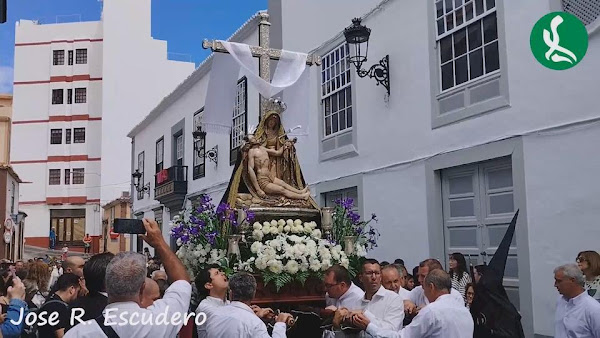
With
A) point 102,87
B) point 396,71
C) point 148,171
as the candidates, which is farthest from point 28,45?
point 396,71

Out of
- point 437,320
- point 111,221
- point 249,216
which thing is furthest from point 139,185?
point 437,320

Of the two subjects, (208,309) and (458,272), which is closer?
(208,309)

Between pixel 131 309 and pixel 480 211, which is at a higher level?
pixel 480 211

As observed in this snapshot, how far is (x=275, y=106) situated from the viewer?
6.29 m

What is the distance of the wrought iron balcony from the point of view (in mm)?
19252

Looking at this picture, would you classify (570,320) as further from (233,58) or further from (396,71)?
(396,71)

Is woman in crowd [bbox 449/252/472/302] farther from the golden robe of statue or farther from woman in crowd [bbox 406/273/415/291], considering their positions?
the golden robe of statue

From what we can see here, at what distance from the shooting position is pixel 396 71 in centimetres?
956

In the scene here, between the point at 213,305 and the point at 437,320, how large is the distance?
140cm

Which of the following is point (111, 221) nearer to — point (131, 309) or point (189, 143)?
point (189, 143)

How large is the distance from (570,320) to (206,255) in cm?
292

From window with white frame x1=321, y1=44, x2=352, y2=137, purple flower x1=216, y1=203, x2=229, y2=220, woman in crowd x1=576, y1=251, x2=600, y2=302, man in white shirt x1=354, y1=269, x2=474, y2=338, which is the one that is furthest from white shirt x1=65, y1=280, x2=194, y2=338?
window with white frame x1=321, y1=44, x2=352, y2=137

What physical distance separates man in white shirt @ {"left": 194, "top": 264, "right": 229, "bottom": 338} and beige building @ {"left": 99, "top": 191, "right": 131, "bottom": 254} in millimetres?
23475

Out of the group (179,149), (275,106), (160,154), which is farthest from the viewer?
(160,154)
